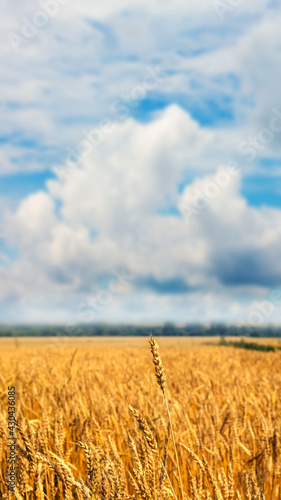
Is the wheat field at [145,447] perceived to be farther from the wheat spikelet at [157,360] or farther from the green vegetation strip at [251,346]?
the green vegetation strip at [251,346]

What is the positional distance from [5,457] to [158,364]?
7.59 feet

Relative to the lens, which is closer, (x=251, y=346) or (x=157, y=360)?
(x=157, y=360)

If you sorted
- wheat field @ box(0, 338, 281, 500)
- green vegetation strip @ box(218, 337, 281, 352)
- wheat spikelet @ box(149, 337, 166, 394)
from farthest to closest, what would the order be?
green vegetation strip @ box(218, 337, 281, 352)
wheat field @ box(0, 338, 281, 500)
wheat spikelet @ box(149, 337, 166, 394)

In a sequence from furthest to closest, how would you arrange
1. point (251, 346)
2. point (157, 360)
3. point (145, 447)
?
point (251, 346), point (145, 447), point (157, 360)

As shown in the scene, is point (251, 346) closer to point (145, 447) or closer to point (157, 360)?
point (145, 447)

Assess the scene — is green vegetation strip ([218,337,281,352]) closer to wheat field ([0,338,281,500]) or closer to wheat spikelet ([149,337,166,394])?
wheat field ([0,338,281,500])

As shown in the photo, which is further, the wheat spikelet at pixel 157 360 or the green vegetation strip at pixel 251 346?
the green vegetation strip at pixel 251 346

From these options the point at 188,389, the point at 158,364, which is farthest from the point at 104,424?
the point at 158,364

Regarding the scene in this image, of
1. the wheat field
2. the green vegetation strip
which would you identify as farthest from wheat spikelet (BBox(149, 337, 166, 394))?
the green vegetation strip

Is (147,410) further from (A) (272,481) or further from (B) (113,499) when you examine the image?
(B) (113,499)

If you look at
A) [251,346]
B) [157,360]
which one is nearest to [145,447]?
[157,360]

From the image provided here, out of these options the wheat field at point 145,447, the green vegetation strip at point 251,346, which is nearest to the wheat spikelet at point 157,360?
the wheat field at point 145,447

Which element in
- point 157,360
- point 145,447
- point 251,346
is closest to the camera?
point 157,360

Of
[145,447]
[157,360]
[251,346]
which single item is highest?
[157,360]
